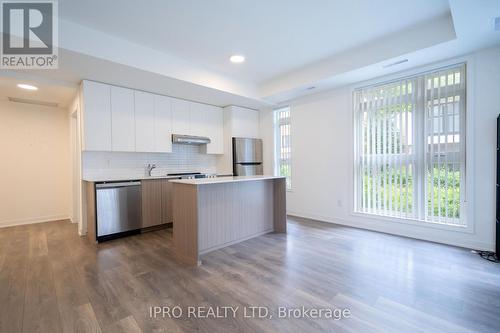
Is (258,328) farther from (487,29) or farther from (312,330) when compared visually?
(487,29)

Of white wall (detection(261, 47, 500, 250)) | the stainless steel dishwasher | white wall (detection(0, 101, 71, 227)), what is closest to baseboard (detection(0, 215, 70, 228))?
white wall (detection(0, 101, 71, 227))

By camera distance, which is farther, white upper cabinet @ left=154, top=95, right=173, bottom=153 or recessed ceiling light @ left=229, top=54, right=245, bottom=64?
white upper cabinet @ left=154, top=95, right=173, bottom=153

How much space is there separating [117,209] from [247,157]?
2836mm

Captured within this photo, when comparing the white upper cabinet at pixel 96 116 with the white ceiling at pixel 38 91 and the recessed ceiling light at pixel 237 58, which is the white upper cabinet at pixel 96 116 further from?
the recessed ceiling light at pixel 237 58

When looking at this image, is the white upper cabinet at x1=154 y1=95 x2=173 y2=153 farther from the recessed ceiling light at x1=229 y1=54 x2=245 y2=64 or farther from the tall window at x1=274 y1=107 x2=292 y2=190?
the tall window at x1=274 y1=107 x2=292 y2=190

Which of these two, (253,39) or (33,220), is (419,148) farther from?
(33,220)

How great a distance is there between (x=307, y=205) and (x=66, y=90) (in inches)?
192

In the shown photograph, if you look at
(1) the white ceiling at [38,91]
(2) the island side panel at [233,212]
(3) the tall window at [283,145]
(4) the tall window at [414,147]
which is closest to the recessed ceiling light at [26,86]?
(1) the white ceiling at [38,91]

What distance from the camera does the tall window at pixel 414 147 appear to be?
325cm

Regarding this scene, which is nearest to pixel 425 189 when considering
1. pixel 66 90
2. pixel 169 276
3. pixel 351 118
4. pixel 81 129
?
pixel 351 118

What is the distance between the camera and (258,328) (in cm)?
166

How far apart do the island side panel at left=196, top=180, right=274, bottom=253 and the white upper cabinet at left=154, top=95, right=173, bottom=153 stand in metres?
1.96

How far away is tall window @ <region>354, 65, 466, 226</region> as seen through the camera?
3.25 meters

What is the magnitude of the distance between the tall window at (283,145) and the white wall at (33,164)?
15.2 ft
